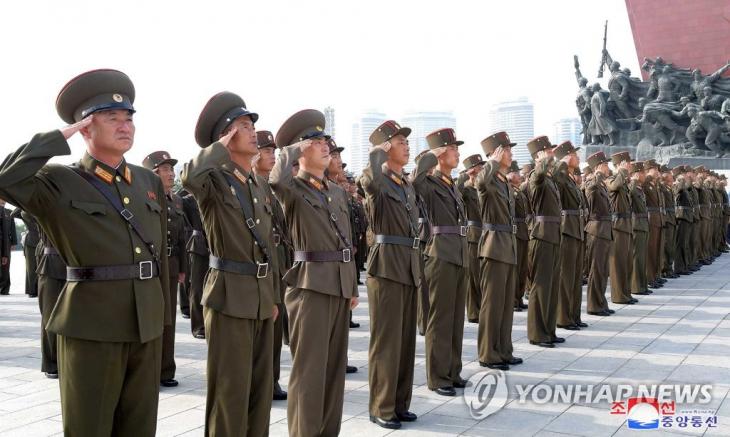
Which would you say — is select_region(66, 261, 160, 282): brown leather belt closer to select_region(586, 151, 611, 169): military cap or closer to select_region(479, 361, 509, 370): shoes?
select_region(479, 361, 509, 370): shoes

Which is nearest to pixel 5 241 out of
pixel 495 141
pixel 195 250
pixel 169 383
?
pixel 195 250

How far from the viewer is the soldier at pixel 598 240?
8.33 metres

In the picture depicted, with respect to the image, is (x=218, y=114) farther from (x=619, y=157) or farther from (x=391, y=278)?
(x=619, y=157)

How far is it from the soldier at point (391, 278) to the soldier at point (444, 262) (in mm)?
486

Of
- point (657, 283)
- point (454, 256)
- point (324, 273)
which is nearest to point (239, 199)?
point (324, 273)

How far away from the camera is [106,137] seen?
2727 millimetres

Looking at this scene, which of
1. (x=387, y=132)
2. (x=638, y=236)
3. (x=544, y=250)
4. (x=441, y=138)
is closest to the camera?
(x=387, y=132)

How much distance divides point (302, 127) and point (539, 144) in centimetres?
368

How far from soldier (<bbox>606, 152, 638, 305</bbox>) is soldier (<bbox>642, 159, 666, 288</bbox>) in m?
1.65

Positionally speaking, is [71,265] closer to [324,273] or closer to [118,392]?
[118,392]

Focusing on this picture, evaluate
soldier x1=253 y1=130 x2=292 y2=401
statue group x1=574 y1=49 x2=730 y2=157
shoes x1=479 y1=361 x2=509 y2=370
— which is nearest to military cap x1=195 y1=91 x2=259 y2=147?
soldier x1=253 y1=130 x2=292 y2=401

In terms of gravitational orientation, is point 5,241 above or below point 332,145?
below

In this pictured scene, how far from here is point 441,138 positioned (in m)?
5.23

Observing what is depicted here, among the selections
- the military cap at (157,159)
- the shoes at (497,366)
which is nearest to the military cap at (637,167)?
the shoes at (497,366)
